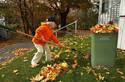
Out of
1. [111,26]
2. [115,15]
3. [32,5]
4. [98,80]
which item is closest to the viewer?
[98,80]

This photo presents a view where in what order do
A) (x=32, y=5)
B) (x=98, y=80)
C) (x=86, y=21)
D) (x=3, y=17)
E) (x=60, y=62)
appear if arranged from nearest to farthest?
(x=98, y=80) → (x=60, y=62) → (x=32, y=5) → (x=3, y=17) → (x=86, y=21)

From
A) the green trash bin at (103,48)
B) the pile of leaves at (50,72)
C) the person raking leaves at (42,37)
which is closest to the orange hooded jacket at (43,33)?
the person raking leaves at (42,37)

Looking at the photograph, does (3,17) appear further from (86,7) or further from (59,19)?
(86,7)

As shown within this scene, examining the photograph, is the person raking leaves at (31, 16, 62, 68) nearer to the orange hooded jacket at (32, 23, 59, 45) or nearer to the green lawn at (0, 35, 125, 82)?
the orange hooded jacket at (32, 23, 59, 45)

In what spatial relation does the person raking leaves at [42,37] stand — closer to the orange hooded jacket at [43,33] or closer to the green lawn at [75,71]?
the orange hooded jacket at [43,33]

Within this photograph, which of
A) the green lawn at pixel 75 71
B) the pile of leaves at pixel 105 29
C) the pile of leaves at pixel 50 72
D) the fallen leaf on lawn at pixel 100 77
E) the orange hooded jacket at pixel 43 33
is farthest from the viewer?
the orange hooded jacket at pixel 43 33

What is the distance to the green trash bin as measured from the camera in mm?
7605

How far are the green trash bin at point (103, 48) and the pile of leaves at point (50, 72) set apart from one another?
0.82 m

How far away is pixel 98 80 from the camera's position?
7008 mm

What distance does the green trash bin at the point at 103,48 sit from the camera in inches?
299

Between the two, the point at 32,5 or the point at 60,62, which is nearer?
the point at 60,62

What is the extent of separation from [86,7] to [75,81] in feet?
60.5


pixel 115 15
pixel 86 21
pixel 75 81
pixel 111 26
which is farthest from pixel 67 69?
pixel 86 21

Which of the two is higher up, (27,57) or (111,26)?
(111,26)
